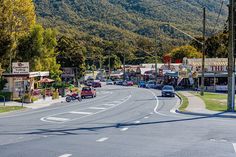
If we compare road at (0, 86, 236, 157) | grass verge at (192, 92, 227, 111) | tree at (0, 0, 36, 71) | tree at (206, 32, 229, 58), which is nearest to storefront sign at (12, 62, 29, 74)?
tree at (0, 0, 36, 71)

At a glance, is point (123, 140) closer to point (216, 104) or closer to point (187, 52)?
point (216, 104)

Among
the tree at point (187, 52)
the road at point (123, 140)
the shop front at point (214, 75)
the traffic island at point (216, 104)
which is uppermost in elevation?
the tree at point (187, 52)

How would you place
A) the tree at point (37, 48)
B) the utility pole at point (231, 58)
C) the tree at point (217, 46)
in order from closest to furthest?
the utility pole at point (231, 58) → the tree at point (37, 48) → the tree at point (217, 46)

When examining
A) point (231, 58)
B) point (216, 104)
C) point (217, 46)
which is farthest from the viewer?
point (217, 46)

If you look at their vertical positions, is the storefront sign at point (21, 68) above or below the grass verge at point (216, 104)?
above

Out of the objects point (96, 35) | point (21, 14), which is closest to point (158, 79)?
point (21, 14)

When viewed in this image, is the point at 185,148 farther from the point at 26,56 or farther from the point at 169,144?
the point at 26,56

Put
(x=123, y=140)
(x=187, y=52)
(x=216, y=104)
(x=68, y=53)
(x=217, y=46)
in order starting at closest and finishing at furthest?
(x=123, y=140) → (x=216, y=104) → (x=68, y=53) → (x=217, y=46) → (x=187, y=52)

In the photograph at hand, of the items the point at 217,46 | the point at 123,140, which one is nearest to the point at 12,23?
the point at 123,140

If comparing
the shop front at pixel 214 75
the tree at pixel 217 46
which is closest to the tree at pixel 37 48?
the shop front at pixel 214 75

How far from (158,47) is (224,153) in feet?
537

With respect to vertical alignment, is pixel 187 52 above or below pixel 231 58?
above

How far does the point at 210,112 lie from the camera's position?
99.0 feet

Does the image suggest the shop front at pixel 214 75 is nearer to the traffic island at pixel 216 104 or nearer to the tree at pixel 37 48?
the tree at pixel 37 48
